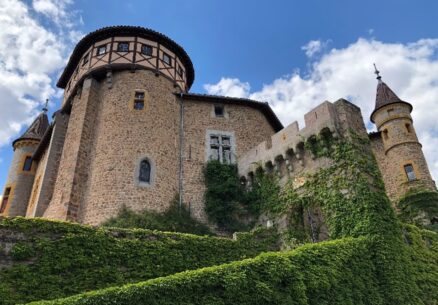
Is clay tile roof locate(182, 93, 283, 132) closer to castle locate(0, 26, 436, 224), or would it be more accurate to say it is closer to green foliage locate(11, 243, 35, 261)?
castle locate(0, 26, 436, 224)

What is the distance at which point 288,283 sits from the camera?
912 centimetres

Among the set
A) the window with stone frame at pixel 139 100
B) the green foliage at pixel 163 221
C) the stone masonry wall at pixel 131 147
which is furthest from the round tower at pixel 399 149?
the window with stone frame at pixel 139 100

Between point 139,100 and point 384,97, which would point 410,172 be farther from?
point 139,100

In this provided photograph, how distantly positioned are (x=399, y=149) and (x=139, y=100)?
56.6 ft

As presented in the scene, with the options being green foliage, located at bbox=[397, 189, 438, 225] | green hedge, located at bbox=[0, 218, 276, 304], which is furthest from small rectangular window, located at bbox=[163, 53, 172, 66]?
green foliage, located at bbox=[397, 189, 438, 225]

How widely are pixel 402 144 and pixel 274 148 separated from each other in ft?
37.3

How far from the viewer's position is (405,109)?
25.7 m

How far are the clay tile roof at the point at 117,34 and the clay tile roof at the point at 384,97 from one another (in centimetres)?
1380

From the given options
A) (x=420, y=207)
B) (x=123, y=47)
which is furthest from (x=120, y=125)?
(x=420, y=207)

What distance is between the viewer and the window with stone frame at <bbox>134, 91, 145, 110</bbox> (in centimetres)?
2038

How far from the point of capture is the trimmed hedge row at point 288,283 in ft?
24.1

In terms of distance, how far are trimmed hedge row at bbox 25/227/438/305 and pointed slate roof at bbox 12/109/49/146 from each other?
1037 inches

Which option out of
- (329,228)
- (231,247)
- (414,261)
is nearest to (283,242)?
(329,228)

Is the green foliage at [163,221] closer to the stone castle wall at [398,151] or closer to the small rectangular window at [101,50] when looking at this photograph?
the small rectangular window at [101,50]
